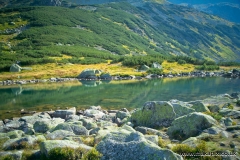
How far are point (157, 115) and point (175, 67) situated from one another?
10114 centimetres

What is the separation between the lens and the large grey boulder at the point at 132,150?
10.9 metres

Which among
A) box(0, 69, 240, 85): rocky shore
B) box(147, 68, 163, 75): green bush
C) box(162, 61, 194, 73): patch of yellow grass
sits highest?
box(162, 61, 194, 73): patch of yellow grass

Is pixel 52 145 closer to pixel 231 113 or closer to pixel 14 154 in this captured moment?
pixel 14 154

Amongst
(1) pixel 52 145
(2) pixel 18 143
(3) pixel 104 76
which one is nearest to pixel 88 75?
(3) pixel 104 76

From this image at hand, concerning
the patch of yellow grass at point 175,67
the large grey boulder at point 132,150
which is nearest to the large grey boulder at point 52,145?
the large grey boulder at point 132,150

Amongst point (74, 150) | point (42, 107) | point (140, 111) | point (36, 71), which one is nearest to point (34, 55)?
point (36, 71)

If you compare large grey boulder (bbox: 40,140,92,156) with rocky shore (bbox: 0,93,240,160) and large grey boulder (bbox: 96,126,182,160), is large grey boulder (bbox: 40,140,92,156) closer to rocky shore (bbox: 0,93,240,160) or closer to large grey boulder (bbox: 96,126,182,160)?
rocky shore (bbox: 0,93,240,160)

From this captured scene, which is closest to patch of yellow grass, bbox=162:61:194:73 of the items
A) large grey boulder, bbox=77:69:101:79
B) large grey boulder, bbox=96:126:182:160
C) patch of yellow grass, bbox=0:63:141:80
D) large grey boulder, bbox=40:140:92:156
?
patch of yellow grass, bbox=0:63:141:80

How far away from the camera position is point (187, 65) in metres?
127

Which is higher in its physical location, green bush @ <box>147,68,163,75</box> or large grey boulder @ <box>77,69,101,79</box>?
green bush @ <box>147,68,163,75</box>

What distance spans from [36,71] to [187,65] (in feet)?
265

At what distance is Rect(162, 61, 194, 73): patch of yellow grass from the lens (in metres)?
112

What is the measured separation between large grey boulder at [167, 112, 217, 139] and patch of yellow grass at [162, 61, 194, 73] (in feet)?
304

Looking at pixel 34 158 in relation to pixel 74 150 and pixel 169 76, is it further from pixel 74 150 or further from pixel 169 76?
pixel 169 76
